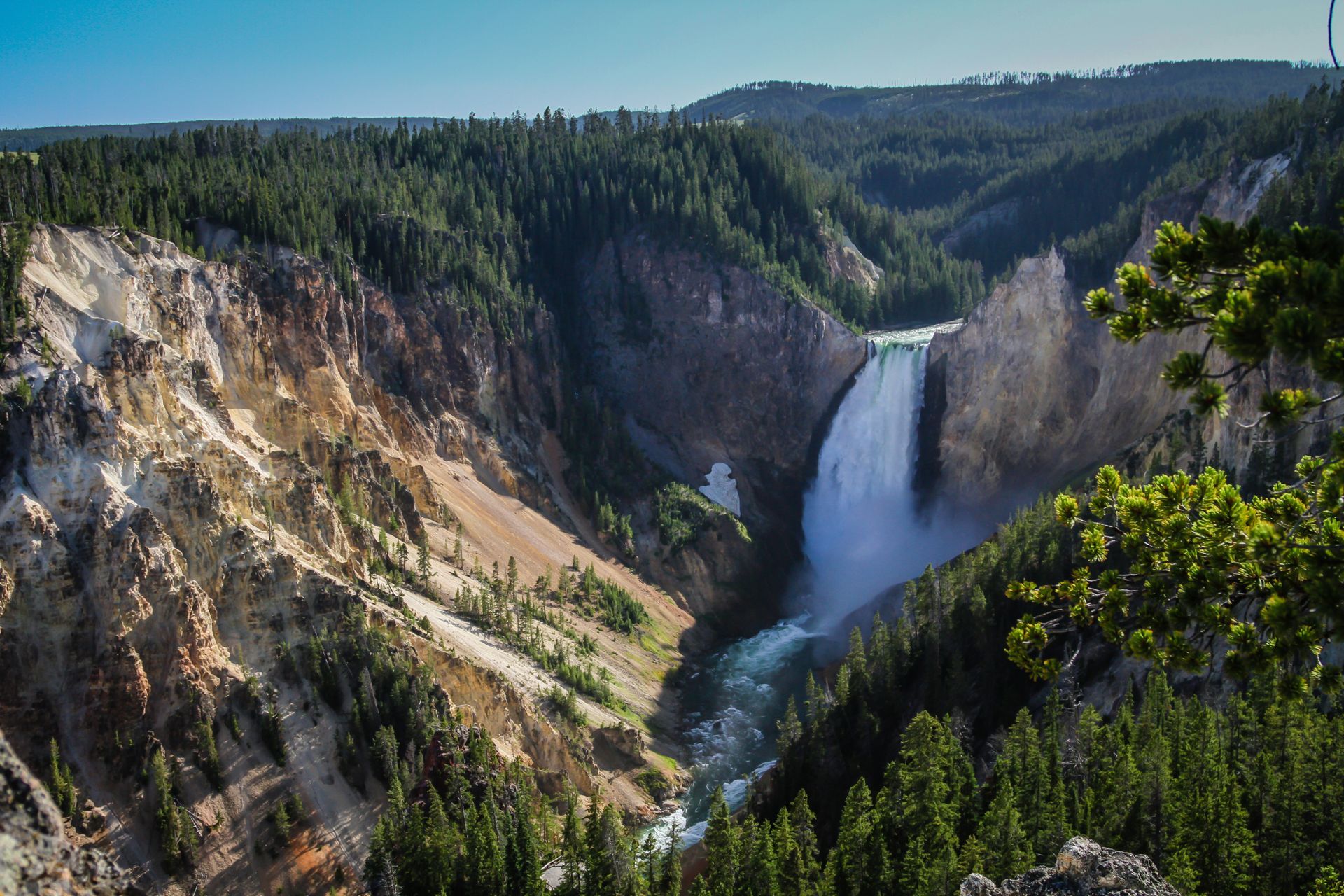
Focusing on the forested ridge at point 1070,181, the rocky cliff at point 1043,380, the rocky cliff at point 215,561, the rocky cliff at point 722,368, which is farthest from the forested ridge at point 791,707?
the rocky cliff at point 1043,380

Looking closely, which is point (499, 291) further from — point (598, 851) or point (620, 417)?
point (598, 851)

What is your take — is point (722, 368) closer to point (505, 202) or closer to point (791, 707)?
point (505, 202)

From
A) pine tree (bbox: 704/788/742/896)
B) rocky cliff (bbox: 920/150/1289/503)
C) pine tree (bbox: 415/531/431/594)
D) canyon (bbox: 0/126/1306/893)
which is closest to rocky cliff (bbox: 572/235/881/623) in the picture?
canyon (bbox: 0/126/1306/893)

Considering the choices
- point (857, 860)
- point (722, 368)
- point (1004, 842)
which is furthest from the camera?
point (722, 368)

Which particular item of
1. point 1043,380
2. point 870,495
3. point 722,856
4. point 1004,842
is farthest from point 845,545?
point 1004,842

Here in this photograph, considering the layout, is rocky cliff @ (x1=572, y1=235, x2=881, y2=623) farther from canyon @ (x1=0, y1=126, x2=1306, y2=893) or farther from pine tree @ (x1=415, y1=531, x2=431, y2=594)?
pine tree @ (x1=415, y1=531, x2=431, y2=594)

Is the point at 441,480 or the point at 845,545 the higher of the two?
the point at 441,480
